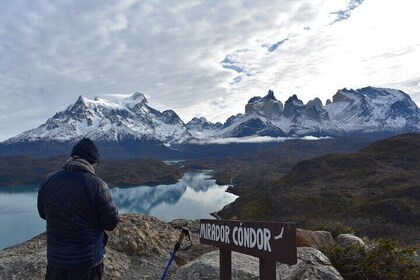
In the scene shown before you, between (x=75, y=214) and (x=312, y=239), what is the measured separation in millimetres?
10769

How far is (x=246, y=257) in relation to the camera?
10242 millimetres

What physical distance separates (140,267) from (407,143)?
135360 millimetres

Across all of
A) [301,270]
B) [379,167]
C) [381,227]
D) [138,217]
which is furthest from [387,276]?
[379,167]

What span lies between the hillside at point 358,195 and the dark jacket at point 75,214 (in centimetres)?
3243

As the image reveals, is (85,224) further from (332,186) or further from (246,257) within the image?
(332,186)

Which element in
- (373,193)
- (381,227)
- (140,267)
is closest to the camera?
(140,267)

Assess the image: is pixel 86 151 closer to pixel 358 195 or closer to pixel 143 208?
pixel 358 195

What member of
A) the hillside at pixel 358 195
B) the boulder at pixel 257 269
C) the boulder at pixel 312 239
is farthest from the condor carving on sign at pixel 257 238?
the hillside at pixel 358 195

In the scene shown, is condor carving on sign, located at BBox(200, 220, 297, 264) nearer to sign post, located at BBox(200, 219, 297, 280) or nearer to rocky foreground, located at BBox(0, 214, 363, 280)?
sign post, located at BBox(200, 219, 297, 280)

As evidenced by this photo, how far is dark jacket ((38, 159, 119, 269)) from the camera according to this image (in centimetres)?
605

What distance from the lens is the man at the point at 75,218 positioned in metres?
6.05

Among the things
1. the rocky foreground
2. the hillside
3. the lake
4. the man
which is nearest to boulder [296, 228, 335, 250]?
the rocky foreground

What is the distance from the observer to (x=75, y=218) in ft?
19.9

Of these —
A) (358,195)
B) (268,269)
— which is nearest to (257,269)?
(268,269)
